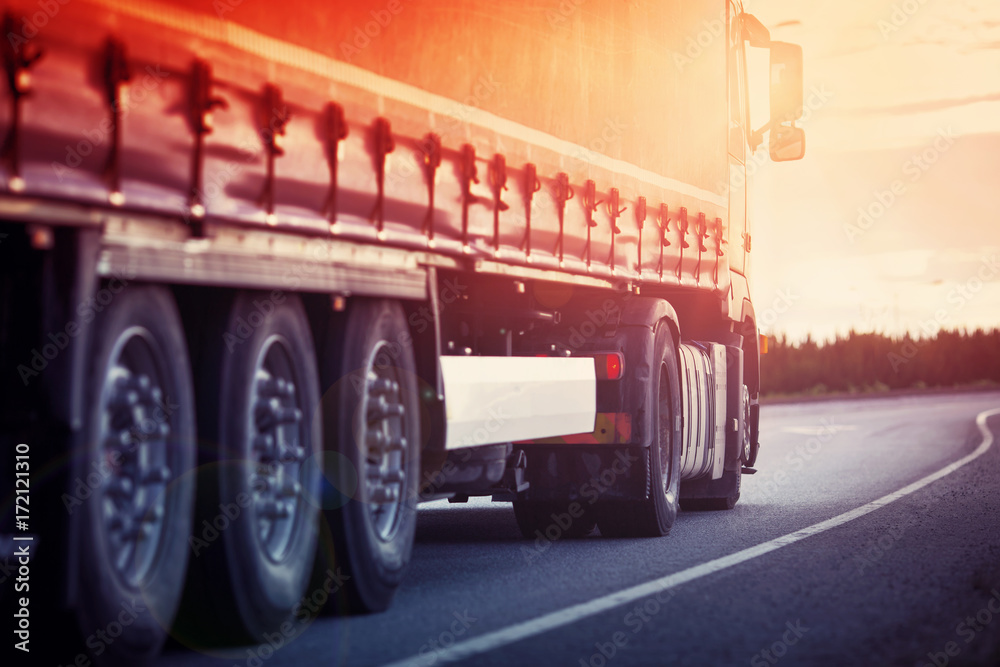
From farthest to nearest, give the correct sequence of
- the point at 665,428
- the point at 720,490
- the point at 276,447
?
the point at 720,490
the point at 665,428
the point at 276,447

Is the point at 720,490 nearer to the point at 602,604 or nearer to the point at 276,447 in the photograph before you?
the point at 602,604

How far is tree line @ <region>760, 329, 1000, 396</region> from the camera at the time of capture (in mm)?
71125

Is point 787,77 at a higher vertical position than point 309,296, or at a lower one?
higher

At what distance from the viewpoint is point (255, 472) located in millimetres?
6086

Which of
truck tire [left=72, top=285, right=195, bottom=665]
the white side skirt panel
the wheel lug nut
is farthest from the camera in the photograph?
the white side skirt panel

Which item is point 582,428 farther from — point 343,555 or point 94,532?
point 94,532

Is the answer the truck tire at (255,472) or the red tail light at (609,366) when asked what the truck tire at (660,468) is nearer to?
the red tail light at (609,366)

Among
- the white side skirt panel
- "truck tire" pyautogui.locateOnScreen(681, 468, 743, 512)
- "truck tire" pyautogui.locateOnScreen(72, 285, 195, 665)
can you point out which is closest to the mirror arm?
"truck tire" pyautogui.locateOnScreen(681, 468, 743, 512)

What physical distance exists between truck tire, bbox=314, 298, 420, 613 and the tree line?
56.2 m

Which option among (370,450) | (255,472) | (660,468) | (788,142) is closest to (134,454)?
(255,472)

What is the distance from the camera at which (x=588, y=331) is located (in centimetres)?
1102

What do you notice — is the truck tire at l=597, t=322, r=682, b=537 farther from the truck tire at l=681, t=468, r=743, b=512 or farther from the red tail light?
the truck tire at l=681, t=468, r=743, b=512

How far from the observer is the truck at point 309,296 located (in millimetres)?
4852

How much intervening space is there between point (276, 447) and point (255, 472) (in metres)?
0.19
